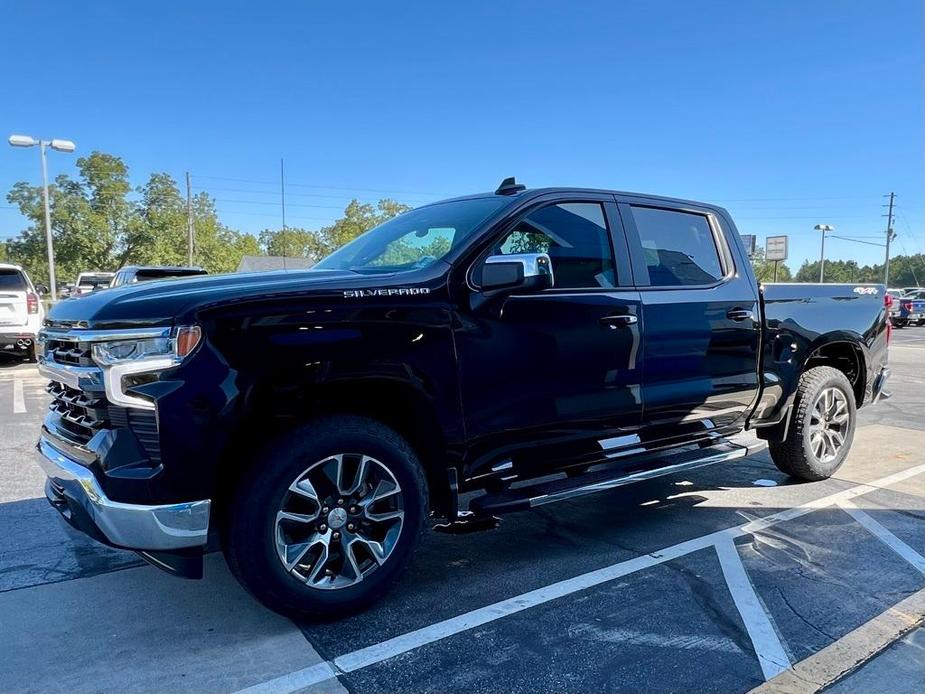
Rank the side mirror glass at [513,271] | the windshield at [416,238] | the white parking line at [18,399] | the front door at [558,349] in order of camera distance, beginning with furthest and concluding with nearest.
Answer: the white parking line at [18,399]
the windshield at [416,238]
the front door at [558,349]
the side mirror glass at [513,271]

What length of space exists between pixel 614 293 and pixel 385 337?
1478 mm

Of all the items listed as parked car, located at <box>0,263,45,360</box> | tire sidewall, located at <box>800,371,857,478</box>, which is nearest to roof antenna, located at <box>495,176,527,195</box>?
tire sidewall, located at <box>800,371,857,478</box>

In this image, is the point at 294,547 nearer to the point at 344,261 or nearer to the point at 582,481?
the point at 582,481

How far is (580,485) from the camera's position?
351 cm

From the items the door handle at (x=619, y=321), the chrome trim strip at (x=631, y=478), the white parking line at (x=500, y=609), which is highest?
the door handle at (x=619, y=321)

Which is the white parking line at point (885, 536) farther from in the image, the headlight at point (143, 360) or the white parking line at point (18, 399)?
the white parking line at point (18, 399)

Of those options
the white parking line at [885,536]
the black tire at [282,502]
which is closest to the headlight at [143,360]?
the black tire at [282,502]

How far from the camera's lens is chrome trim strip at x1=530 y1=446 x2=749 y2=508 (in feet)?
11.0

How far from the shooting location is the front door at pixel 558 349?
3.24 m

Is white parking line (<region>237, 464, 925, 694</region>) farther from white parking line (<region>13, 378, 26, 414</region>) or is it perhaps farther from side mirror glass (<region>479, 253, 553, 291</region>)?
white parking line (<region>13, 378, 26, 414</region>)

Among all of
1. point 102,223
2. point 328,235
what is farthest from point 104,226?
point 328,235

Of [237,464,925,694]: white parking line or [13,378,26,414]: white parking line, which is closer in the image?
[237,464,925,694]: white parking line

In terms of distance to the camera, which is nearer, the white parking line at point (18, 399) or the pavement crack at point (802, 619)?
the pavement crack at point (802, 619)

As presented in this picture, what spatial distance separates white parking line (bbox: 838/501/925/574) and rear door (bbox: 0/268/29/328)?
1221cm
